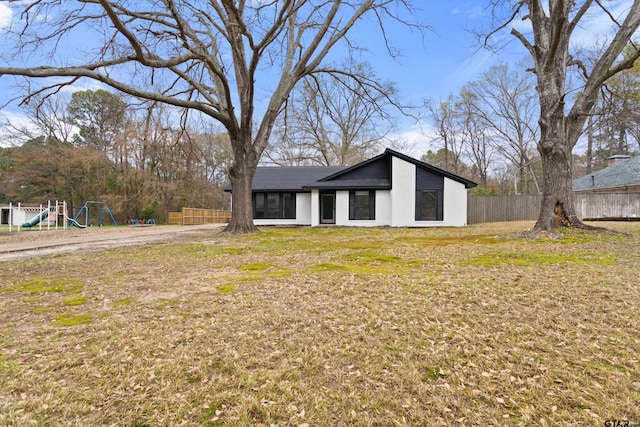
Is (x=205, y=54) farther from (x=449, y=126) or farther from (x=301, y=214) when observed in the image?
(x=449, y=126)

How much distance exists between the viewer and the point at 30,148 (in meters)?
23.4

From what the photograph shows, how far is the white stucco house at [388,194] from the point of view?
1499 cm

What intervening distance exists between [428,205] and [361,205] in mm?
3434

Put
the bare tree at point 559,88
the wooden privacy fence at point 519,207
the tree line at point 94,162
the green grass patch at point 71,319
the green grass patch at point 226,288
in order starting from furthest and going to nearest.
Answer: the tree line at point 94,162
the wooden privacy fence at point 519,207
the bare tree at point 559,88
the green grass patch at point 226,288
the green grass patch at point 71,319

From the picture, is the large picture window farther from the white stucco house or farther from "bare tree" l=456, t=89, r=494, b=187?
"bare tree" l=456, t=89, r=494, b=187

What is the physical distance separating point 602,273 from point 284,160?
26.1m

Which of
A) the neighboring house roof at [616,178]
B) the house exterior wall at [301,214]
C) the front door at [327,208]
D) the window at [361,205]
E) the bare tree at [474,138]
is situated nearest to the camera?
the window at [361,205]

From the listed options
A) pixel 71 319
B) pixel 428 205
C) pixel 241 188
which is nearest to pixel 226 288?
pixel 71 319

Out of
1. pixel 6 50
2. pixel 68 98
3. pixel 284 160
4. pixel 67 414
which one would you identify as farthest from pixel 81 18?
pixel 68 98

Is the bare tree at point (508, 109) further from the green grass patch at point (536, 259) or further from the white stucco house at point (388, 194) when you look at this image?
the green grass patch at point (536, 259)

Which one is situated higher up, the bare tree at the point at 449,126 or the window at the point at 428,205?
the bare tree at the point at 449,126

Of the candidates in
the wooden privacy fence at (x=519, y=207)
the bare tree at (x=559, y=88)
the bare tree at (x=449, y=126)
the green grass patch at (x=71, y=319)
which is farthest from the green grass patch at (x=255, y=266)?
the bare tree at (x=449, y=126)

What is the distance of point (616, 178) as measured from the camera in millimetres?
19812

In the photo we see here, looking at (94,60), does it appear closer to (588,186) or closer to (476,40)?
(476,40)
